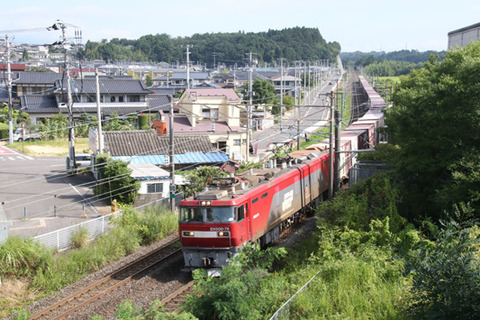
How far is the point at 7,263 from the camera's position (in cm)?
1460

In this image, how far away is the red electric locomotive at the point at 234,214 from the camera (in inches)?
527

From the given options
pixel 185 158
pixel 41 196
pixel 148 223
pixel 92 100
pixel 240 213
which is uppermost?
pixel 92 100

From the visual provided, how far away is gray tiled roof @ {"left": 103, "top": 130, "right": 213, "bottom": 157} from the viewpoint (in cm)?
3114

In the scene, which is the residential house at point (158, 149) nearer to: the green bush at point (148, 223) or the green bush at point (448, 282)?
the green bush at point (148, 223)

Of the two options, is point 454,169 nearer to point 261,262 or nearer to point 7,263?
point 261,262

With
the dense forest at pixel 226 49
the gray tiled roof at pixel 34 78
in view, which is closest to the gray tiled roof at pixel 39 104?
the gray tiled roof at pixel 34 78

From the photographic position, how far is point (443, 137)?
48.3ft

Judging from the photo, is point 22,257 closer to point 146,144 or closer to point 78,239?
point 78,239

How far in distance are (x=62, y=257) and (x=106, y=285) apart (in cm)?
258

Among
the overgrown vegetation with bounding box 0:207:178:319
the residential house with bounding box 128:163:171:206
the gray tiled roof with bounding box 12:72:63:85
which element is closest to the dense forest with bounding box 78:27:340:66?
the gray tiled roof with bounding box 12:72:63:85

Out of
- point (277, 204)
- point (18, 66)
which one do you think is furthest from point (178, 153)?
point (18, 66)

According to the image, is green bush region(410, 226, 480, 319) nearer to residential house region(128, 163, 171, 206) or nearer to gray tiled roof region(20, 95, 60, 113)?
residential house region(128, 163, 171, 206)

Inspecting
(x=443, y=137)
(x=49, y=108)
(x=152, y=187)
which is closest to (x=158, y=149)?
(x=152, y=187)

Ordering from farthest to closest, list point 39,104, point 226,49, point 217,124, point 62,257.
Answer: point 226,49 → point 39,104 → point 217,124 → point 62,257
